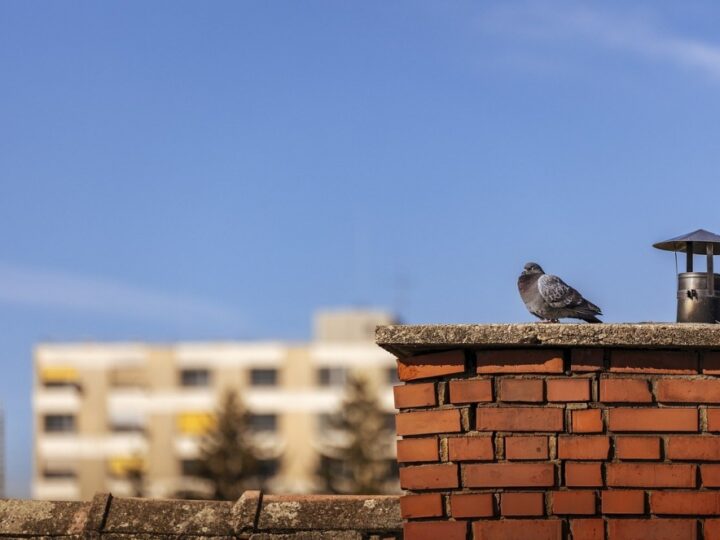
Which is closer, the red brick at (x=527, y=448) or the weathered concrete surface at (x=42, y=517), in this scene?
the red brick at (x=527, y=448)

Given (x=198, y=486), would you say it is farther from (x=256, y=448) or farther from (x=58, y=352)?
(x=58, y=352)

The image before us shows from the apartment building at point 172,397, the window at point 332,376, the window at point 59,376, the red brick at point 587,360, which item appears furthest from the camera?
the window at point 59,376

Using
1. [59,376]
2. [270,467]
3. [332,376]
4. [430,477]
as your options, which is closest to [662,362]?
[430,477]

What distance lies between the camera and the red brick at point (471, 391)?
5.62 meters

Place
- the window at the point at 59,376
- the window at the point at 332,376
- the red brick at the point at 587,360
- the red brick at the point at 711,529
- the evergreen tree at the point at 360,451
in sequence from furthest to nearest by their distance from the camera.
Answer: the window at the point at 59,376 < the window at the point at 332,376 < the evergreen tree at the point at 360,451 < the red brick at the point at 587,360 < the red brick at the point at 711,529

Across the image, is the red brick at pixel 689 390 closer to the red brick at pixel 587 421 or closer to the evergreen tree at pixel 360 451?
the red brick at pixel 587 421

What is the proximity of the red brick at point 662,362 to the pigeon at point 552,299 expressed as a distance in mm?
1066

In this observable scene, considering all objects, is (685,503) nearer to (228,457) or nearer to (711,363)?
(711,363)

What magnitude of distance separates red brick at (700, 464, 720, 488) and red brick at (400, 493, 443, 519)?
986 millimetres

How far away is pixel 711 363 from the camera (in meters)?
5.55

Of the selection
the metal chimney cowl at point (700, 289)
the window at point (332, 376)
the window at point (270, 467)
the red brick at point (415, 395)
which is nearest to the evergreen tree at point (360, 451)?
the window at point (270, 467)

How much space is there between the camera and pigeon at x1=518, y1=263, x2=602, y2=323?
667cm

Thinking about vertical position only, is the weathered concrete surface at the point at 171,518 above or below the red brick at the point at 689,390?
below

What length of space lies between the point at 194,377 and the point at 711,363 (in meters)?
105
